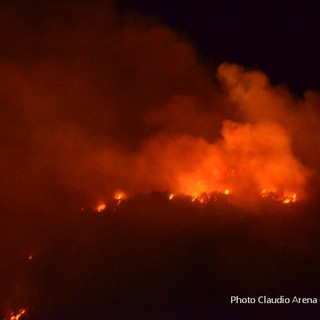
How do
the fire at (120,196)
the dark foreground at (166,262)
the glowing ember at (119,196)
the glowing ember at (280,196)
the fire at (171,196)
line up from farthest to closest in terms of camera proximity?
the fire at (120,196), the glowing ember at (119,196), the fire at (171,196), the glowing ember at (280,196), the dark foreground at (166,262)

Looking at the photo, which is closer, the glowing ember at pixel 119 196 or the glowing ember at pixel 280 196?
the glowing ember at pixel 280 196

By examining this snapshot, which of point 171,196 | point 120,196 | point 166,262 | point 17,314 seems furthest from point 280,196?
point 17,314

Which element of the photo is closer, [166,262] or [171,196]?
[166,262]

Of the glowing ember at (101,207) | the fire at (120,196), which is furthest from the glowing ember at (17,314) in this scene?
the fire at (120,196)

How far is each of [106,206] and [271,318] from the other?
7.61 meters

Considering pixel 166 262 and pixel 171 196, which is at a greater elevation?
pixel 171 196

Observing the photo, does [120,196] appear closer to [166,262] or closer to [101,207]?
[101,207]

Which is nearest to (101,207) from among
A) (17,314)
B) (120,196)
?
(120,196)

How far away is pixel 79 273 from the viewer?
1501 centimetres

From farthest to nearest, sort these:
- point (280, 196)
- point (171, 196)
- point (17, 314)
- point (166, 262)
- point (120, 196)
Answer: point (120, 196) < point (171, 196) < point (280, 196) < point (166, 262) < point (17, 314)

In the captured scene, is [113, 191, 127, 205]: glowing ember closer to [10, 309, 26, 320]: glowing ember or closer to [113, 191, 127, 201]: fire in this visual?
[113, 191, 127, 201]: fire

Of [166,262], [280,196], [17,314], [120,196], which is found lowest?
[17,314]

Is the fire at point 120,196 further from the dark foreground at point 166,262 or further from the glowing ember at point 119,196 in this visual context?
the dark foreground at point 166,262

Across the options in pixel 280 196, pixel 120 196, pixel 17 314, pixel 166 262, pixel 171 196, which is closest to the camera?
pixel 17 314
